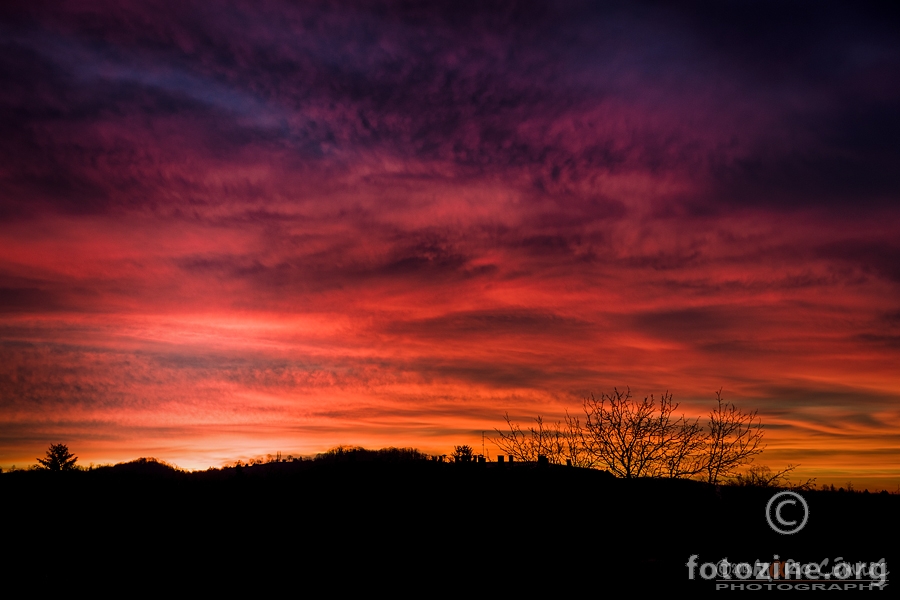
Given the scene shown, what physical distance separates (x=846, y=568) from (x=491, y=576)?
1125 cm

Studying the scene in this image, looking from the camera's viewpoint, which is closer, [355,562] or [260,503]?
[355,562]

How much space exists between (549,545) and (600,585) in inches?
189

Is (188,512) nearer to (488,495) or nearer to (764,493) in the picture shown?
(488,495)

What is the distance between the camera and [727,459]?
32.6m

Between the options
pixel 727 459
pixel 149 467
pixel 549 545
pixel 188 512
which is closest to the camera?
pixel 549 545

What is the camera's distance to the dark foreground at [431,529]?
17406 millimetres

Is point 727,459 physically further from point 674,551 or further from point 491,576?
point 491,576

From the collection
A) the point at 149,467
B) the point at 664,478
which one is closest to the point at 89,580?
the point at 664,478

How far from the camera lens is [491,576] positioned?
17.4 meters

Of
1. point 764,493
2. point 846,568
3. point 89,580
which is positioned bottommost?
point 89,580

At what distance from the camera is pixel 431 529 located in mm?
21438

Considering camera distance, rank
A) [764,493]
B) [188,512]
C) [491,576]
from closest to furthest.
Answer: [491,576], [188,512], [764,493]

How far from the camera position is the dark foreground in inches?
685

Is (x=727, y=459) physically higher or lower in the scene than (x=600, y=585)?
higher
